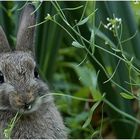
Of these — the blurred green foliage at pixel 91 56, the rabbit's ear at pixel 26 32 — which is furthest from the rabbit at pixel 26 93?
the blurred green foliage at pixel 91 56

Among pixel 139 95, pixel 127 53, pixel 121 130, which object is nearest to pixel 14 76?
pixel 139 95

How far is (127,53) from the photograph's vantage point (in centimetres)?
326

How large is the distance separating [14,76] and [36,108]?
15cm

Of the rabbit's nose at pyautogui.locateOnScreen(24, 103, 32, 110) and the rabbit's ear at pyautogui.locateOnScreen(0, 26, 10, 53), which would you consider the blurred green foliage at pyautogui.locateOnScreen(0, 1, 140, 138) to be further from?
the rabbit's nose at pyautogui.locateOnScreen(24, 103, 32, 110)

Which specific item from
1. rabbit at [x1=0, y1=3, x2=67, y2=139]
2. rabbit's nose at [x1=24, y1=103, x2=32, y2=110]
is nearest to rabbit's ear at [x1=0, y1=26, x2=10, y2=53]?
rabbit at [x1=0, y1=3, x2=67, y2=139]

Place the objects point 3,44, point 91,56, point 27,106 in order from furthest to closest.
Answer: point 91,56, point 3,44, point 27,106

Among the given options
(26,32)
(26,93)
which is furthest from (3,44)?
(26,93)

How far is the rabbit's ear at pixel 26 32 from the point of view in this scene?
3020mm

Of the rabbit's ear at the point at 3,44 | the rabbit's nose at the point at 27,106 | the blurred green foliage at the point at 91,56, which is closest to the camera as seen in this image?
the rabbit's nose at the point at 27,106

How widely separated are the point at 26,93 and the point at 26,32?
17.1 inches

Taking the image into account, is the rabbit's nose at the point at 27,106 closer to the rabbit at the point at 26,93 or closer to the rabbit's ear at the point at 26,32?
the rabbit at the point at 26,93

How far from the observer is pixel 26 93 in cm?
266

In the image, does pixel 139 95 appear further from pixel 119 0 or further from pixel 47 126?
pixel 119 0

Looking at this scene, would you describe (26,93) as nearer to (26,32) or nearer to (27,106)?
(27,106)
